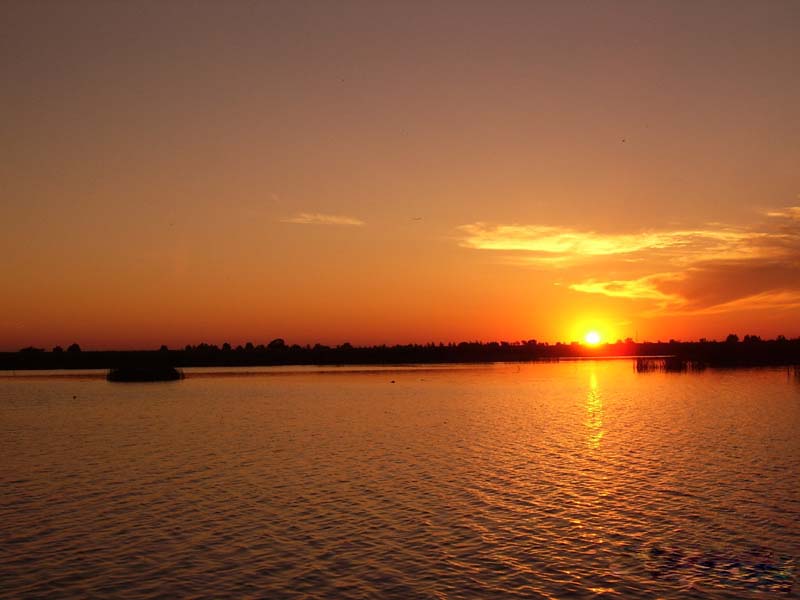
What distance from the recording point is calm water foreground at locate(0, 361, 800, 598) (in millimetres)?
18672

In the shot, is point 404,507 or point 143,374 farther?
point 143,374

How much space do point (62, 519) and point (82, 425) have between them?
113ft

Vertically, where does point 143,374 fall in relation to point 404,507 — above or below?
above

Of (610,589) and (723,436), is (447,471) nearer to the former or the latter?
(610,589)

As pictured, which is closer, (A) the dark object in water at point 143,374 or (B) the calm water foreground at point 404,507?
(B) the calm water foreground at point 404,507

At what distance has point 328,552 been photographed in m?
21.2

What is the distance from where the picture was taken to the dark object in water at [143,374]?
126 m

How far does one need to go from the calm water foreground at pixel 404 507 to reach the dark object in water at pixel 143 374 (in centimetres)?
6979

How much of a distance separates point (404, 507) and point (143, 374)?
365 feet

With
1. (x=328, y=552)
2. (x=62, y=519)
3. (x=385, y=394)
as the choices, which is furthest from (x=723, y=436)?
(x=385, y=394)

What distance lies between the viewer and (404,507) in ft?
87.9

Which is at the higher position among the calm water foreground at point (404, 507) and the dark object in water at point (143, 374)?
the dark object in water at point (143, 374)

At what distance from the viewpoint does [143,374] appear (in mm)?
127250

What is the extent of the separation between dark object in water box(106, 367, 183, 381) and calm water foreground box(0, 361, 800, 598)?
69.8m
